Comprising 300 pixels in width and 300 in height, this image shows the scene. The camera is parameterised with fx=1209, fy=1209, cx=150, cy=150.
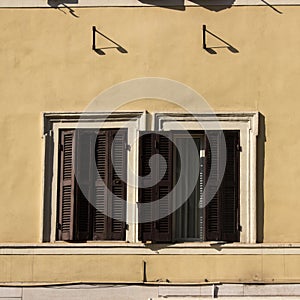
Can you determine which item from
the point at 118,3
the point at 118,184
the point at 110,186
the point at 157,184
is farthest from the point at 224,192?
the point at 118,3

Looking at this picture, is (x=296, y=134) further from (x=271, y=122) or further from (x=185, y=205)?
(x=185, y=205)

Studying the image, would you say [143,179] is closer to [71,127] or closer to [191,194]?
[191,194]

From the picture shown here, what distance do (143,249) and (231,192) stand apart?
138 centimetres

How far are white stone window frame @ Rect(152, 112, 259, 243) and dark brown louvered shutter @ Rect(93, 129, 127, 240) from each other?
0.57 metres

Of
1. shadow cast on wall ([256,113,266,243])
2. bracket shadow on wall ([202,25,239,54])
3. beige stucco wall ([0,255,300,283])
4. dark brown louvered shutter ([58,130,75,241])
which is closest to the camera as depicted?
beige stucco wall ([0,255,300,283])

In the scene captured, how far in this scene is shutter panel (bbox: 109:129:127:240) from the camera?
16.0 m

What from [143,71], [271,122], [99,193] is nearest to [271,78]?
[271,122]

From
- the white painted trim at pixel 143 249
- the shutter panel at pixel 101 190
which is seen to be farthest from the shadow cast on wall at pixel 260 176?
the shutter panel at pixel 101 190

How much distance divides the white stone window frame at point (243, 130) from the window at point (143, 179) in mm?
13

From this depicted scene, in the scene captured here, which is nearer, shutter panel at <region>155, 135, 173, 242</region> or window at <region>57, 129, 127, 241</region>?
shutter panel at <region>155, 135, 173, 242</region>

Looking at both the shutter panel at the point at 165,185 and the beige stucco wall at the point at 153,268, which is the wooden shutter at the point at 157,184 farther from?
the beige stucco wall at the point at 153,268

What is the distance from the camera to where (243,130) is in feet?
52.6

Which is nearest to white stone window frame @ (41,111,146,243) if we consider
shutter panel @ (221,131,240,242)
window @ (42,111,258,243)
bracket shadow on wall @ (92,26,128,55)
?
window @ (42,111,258,243)

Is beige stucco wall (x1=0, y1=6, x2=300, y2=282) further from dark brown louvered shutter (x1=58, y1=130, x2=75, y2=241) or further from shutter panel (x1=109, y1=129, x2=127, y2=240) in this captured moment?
shutter panel (x1=109, y1=129, x2=127, y2=240)
